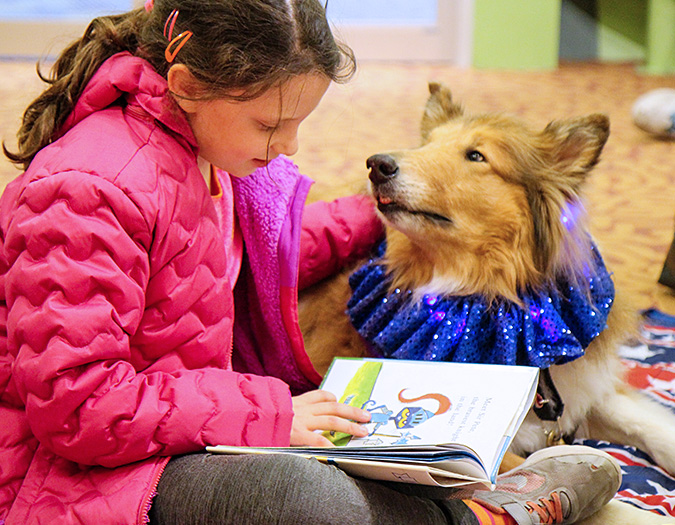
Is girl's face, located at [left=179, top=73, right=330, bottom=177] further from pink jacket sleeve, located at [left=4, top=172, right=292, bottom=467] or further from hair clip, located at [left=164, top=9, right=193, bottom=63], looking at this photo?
pink jacket sleeve, located at [left=4, top=172, right=292, bottom=467]

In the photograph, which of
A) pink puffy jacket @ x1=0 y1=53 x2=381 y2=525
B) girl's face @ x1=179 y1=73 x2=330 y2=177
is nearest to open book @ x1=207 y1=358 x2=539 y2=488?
pink puffy jacket @ x1=0 y1=53 x2=381 y2=525

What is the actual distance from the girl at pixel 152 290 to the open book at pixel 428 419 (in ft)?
0.16

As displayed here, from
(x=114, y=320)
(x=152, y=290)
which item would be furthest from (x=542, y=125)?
(x=114, y=320)

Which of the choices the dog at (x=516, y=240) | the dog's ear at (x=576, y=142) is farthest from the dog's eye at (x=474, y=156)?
the dog's ear at (x=576, y=142)

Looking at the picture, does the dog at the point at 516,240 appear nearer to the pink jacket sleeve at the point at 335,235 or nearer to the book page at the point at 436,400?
the pink jacket sleeve at the point at 335,235

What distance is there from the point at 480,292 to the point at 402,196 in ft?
0.90

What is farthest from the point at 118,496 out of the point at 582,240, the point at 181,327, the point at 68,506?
the point at 582,240

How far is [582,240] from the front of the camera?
65.6 inches

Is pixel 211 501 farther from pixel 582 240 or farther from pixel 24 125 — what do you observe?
pixel 582 240

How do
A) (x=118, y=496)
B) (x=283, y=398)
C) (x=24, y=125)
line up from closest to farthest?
(x=118, y=496) → (x=283, y=398) → (x=24, y=125)

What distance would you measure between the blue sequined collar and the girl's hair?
1.93ft

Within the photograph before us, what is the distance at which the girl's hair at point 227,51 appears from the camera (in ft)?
3.82

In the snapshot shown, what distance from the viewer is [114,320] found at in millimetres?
1095

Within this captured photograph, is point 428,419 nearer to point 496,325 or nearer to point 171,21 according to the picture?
point 496,325
